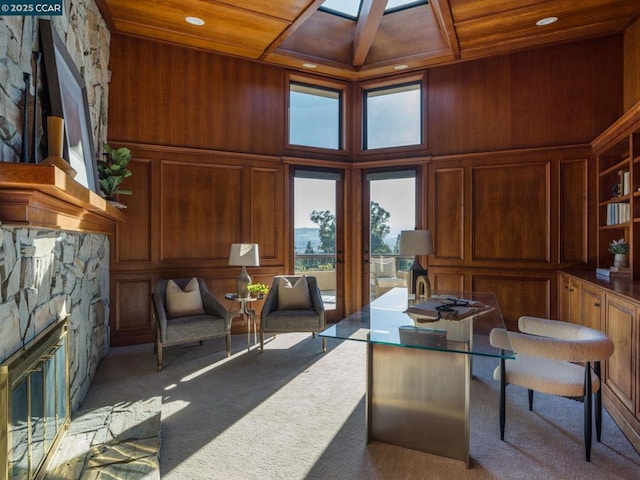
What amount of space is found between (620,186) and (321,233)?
11.1ft

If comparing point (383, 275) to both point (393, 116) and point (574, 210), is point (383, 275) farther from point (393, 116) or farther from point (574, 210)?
point (574, 210)

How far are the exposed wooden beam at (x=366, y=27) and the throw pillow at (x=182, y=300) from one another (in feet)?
11.4

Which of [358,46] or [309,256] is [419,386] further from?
[358,46]

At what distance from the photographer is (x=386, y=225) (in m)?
5.55

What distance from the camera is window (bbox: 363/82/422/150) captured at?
543cm

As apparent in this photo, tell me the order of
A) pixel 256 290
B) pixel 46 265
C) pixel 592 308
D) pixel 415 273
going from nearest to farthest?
pixel 46 265
pixel 592 308
pixel 415 273
pixel 256 290

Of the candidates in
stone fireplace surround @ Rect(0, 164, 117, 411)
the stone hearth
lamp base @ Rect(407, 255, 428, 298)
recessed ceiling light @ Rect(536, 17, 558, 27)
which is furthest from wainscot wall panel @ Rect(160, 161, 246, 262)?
recessed ceiling light @ Rect(536, 17, 558, 27)

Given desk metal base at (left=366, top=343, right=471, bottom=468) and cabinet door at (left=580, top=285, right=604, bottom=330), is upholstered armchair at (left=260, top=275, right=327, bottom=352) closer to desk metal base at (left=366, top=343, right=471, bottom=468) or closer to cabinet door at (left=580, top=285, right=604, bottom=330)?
desk metal base at (left=366, top=343, right=471, bottom=468)

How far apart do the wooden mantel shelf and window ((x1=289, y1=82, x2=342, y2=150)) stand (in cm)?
378

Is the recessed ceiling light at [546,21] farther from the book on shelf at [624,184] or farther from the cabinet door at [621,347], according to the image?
the cabinet door at [621,347]

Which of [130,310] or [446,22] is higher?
[446,22]

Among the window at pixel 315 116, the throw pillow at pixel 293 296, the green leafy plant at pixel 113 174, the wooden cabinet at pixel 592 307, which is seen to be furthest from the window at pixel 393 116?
the green leafy plant at pixel 113 174

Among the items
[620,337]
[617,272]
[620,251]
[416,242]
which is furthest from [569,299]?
[416,242]

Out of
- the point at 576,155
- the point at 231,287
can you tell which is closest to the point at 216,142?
the point at 231,287
